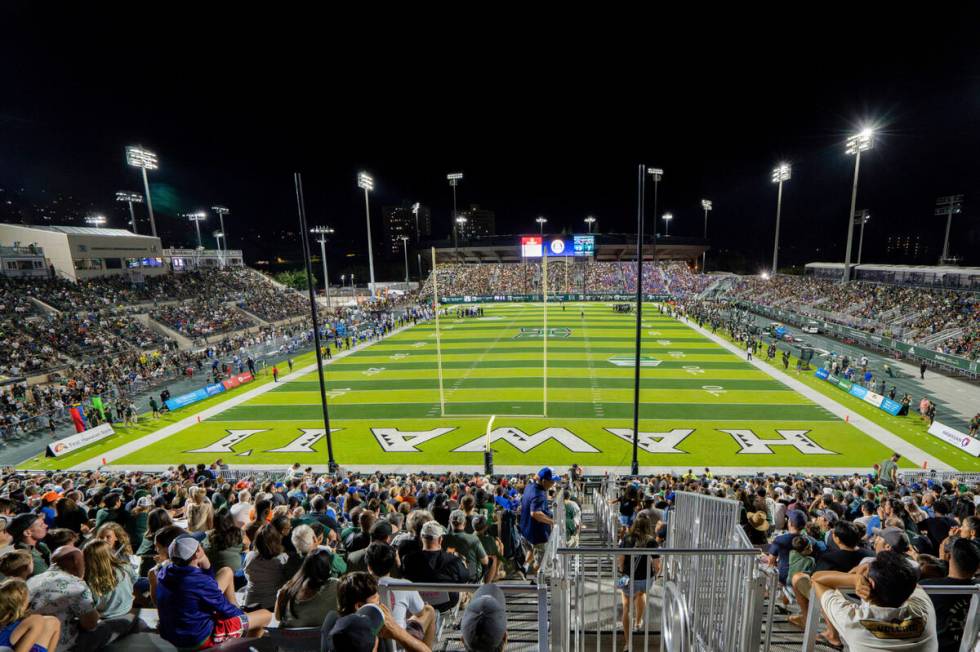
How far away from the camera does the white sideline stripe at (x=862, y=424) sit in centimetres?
1602

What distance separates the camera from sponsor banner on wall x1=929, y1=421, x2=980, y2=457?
16312 millimetres

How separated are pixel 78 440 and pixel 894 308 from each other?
5415 cm

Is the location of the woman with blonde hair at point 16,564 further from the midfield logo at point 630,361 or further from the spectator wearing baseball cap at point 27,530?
the midfield logo at point 630,361

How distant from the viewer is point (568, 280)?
84.6 metres

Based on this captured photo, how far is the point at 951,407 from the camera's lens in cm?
2095

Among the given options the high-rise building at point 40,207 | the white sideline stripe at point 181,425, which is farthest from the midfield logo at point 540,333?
the high-rise building at point 40,207

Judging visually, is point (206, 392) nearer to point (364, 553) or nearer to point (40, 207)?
point (364, 553)

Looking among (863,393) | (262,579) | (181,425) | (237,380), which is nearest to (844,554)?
(262,579)

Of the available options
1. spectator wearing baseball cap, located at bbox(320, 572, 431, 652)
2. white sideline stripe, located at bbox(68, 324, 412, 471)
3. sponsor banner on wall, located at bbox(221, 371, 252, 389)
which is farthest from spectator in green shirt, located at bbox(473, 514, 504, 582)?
sponsor banner on wall, located at bbox(221, 371, 252, 389)

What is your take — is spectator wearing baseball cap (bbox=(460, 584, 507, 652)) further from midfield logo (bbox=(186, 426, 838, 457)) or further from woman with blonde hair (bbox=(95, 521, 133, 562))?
midfield logo (bbox=(186, 426, 838, 457))

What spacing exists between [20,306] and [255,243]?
147 meters

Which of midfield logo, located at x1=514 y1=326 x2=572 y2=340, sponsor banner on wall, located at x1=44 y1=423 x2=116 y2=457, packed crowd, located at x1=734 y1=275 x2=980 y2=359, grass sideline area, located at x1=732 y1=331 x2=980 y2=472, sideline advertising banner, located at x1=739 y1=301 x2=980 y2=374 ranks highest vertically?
packed crowd, located at x1=734 y1=275 x2=980 y2=359

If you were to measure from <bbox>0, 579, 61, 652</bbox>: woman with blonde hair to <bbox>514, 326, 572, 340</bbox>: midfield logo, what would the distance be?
38.3m

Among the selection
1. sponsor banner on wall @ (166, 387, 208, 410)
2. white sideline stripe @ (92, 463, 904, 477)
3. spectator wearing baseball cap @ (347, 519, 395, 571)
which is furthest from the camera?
sponsor banner on wall @ (166, 387, 208, 410)
